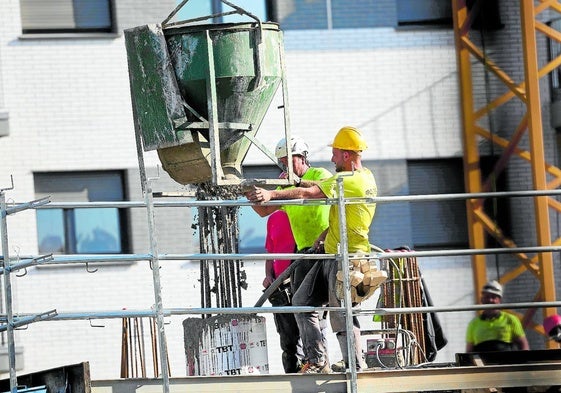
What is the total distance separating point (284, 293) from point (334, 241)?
1.63m

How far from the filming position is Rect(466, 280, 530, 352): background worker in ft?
57.6

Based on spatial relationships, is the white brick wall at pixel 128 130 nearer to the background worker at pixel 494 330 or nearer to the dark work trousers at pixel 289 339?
the background worker at pixel 494 330

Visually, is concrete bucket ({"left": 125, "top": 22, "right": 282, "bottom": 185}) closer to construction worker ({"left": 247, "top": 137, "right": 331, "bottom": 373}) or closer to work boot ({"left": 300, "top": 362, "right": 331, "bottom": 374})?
A: construction worker ({"left": 247, "top": 137, "right": 331, "bottom": 373})

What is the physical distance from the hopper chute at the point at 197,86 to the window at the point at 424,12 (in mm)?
11120

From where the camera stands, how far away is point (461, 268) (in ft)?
72.0

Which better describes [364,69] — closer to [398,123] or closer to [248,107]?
[398,123]

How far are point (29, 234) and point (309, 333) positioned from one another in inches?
378

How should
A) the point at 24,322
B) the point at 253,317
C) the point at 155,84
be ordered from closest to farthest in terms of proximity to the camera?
the point at 24,322, the point at 155,84, the point at 253,317

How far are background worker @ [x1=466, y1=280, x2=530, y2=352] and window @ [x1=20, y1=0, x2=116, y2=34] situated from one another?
21.6 feet

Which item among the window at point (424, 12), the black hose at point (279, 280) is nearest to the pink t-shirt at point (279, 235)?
the black hose at point (279, 280)

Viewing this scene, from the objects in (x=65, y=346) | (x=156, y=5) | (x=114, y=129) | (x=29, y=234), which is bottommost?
(x=65, y=346)

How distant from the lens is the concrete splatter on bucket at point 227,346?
38.0 ft

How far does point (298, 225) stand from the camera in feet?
40.3

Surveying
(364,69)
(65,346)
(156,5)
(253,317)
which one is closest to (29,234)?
(65,346)
